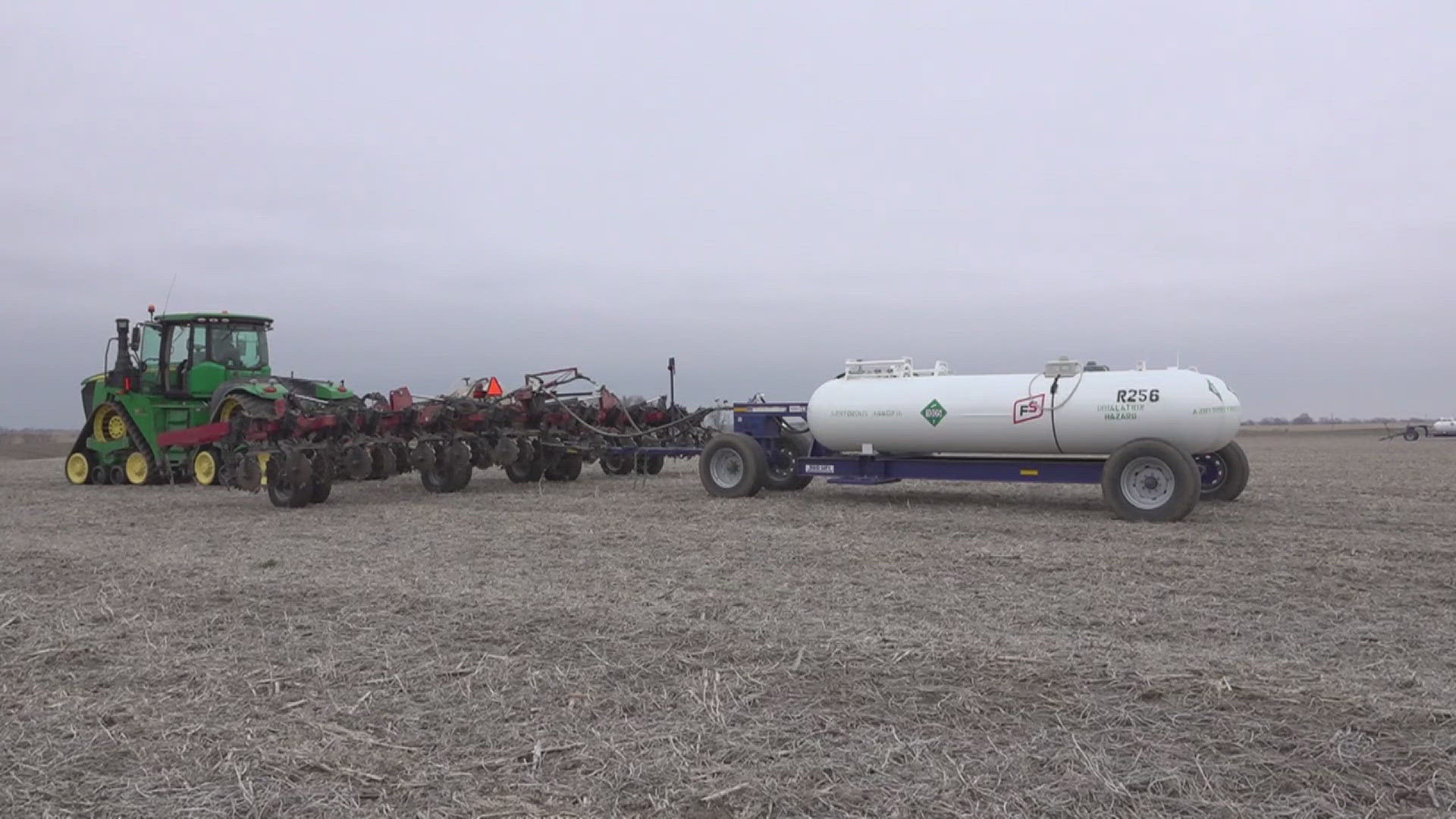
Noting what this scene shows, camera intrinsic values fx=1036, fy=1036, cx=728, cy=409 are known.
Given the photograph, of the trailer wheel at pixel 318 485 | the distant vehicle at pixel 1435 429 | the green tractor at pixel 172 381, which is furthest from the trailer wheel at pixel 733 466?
the distant vehicle at pixel 1435 429

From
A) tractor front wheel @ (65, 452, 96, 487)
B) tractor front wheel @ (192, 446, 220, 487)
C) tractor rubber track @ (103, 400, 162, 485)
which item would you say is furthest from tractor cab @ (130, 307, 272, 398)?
tractor front wheel @ (65, 452, 96, 487)

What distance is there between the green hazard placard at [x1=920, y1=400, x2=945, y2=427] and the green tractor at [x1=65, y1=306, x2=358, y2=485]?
327 inches

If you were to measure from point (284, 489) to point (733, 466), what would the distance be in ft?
16.8

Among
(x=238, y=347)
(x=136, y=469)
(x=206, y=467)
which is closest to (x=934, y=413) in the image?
(x=206, y=467)

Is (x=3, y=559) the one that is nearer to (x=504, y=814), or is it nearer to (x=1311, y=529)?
(x=504, y=814)

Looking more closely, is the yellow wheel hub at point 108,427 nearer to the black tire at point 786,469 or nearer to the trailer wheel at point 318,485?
the trailer wheel at point 318,485

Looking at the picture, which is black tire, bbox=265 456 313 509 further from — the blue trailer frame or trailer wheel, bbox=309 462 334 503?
the blue trailer frame

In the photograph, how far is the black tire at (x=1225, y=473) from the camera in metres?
11.1

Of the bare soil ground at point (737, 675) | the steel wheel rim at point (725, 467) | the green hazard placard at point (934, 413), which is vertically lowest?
the bare soil ground at point (737, 675)

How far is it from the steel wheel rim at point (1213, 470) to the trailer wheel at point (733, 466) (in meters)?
4.84

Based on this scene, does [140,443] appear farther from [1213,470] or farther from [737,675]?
[1213,470]

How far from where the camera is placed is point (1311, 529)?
9078mm

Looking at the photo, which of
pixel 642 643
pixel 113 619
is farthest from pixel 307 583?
pixel 642 643

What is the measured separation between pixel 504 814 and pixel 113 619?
12.2ft
